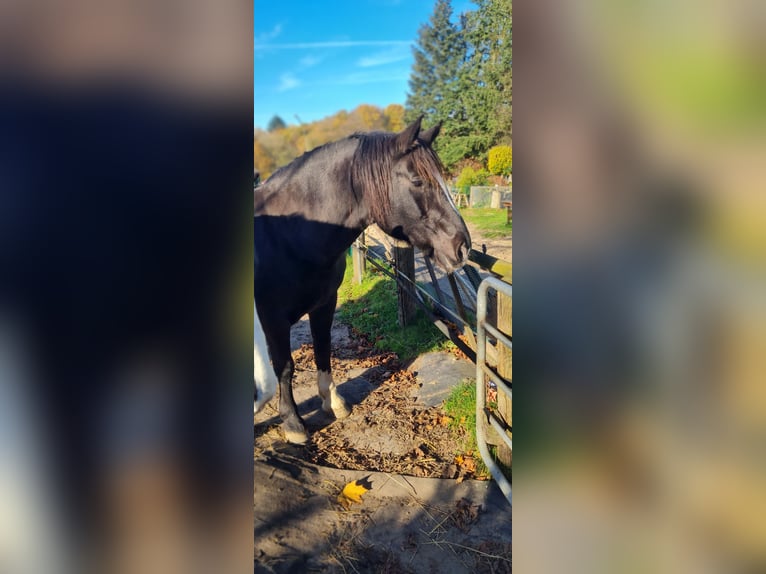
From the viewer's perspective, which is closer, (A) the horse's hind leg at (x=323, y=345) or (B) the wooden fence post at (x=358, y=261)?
(A) the horse's hind leg at (x=323, y=345)

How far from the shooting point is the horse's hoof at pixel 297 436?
1614 mm

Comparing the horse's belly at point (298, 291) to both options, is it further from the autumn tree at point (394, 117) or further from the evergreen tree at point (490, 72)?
the evergreen tree at point (490, 72)

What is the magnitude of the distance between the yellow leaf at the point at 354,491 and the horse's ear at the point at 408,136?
3.81ft

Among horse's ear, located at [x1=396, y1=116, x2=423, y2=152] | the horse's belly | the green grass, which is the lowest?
the horse's belly

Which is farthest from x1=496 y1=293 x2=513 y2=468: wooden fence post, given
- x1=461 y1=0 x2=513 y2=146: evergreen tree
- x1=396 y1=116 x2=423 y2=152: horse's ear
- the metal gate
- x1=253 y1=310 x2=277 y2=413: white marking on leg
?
x1=253 y1=310 x2=277 y2=413: white marking on leg

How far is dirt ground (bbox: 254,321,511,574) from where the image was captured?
4.25 feet

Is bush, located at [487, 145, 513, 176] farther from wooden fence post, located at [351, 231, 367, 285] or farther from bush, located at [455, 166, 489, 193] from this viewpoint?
wooden fence post, located at [351, 231, 367, 285]

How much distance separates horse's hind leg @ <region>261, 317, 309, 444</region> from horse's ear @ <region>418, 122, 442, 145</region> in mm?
858

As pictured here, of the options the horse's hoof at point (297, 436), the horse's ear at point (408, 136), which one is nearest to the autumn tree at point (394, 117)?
the horse's ear at point (408, 136)

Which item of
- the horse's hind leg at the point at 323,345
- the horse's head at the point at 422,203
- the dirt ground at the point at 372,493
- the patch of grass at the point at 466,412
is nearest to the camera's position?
the dirt ground at the point at 372,493

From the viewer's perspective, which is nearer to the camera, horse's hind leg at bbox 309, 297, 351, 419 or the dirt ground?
the dirt ground
